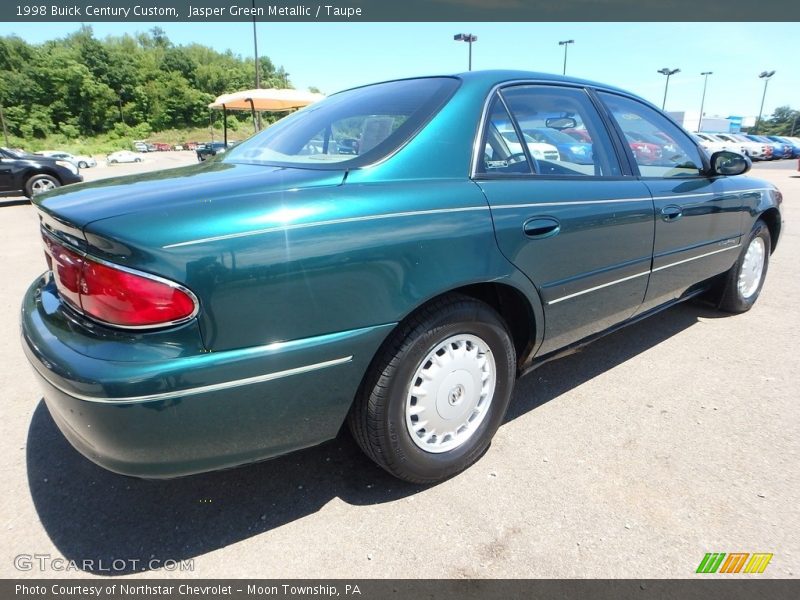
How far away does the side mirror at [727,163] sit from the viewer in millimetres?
3188

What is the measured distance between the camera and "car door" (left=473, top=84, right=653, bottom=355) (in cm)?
202

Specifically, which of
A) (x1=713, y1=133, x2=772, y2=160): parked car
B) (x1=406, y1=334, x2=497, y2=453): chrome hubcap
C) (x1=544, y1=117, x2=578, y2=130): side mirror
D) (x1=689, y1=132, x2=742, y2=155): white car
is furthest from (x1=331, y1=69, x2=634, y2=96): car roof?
(x1=713, y1=133, x2=772, y2=160): parked car

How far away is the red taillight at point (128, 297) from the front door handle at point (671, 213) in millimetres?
2472

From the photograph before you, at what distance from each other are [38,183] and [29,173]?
26cm

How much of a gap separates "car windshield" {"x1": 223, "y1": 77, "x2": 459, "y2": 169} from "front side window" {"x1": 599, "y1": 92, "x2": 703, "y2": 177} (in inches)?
47.3

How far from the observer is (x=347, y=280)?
1.56m

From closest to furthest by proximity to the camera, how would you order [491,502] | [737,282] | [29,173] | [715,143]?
[491,502]
[737,282]
[29,173]
[715,143]

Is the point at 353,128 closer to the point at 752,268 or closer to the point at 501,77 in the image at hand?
the point at 501,77

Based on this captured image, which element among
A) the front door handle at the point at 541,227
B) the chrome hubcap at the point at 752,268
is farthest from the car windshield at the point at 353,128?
the chrome hubcap at the point at 752,268

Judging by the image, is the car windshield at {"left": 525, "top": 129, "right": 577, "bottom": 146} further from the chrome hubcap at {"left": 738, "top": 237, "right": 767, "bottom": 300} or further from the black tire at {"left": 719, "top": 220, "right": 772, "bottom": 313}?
the chrome hubcap at {"left": 738, "top": 237, "right": 767, "bottom": 300}

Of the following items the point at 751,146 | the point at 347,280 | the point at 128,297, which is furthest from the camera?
the point at 751,146

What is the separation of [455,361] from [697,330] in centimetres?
263

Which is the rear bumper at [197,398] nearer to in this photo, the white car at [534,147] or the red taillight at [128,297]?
the red taillight at [128,297]

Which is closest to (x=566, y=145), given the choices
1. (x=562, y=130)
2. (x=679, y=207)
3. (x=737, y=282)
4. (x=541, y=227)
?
(x=562, y=130)
